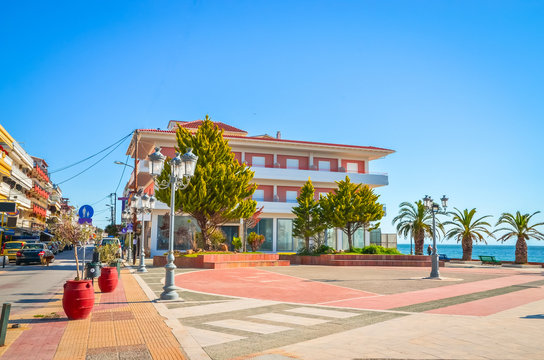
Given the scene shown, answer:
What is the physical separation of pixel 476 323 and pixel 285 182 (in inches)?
1405

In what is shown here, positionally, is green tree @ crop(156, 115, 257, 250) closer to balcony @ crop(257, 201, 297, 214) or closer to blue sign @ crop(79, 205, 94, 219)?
balcony @ crop(257, 201, 297, 214)

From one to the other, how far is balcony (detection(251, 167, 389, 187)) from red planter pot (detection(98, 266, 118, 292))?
2760 centimetres

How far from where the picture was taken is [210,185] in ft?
90.8

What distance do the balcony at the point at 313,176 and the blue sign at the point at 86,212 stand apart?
93.2 ft

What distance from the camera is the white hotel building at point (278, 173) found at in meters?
39.6

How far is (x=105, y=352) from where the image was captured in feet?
21.1

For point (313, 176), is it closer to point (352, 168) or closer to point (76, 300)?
point (352, 168)

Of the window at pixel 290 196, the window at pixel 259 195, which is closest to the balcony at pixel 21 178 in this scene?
the window at pixel 259 195

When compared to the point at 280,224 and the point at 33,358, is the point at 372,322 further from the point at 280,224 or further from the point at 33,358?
the point at 280,224

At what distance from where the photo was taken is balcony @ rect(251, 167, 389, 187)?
139 ft

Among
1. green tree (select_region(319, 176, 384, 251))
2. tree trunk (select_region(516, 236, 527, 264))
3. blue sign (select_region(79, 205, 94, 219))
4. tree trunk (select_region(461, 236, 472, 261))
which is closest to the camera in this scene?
blue sign (select_region(79, 205, 94, 219))

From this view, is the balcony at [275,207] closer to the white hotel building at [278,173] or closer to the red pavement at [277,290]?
the white hotel building at [278,173]

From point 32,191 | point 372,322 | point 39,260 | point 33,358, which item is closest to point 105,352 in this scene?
point 33,358

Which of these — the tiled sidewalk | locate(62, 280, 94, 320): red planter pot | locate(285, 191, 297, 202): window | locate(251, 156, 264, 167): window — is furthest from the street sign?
locate(62, 280, 94, 320): red planter pot
